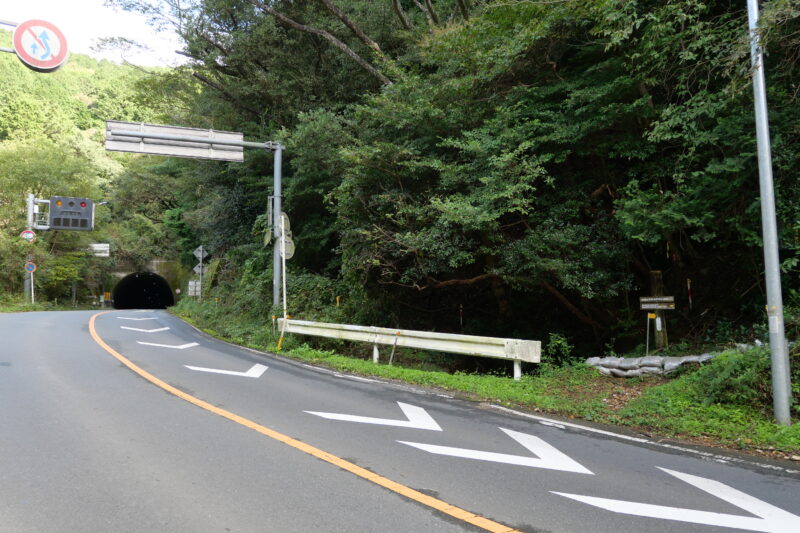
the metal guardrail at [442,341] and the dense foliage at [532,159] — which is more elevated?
the dense foliage at [532,159]

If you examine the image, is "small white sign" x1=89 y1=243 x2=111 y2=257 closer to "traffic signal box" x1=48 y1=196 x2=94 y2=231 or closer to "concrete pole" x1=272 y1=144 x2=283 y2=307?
"traffic signal box" x1=48 y1=196 x2=94 y2=231

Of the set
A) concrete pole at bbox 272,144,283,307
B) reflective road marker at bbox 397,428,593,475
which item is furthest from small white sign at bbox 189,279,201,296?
reflective road marker at bbox 397,428,593,475

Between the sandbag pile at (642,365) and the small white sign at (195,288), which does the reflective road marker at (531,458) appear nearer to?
the sandbag pile at (642,365)

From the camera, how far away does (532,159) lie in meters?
10.2

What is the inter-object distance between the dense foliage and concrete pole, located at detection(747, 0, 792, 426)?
0.39 meters

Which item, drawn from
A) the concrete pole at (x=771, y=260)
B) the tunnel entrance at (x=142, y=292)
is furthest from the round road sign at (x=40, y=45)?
the tunnel entrance at (x=142, y=292)

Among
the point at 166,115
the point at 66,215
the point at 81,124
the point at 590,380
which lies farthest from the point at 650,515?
the point at 81,124

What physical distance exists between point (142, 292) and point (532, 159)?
60793mm

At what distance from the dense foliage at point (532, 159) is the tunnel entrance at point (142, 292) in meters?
35.9

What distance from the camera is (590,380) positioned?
346 inches

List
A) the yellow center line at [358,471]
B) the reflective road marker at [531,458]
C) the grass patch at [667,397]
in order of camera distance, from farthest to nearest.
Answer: the grass patch at [667,397] → the reflective road marker at [531,458] → the yellow center line at [358,471]

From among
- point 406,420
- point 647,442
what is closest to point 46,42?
point 406,420

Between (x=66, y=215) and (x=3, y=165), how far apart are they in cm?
1538

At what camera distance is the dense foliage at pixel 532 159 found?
26.9ft
